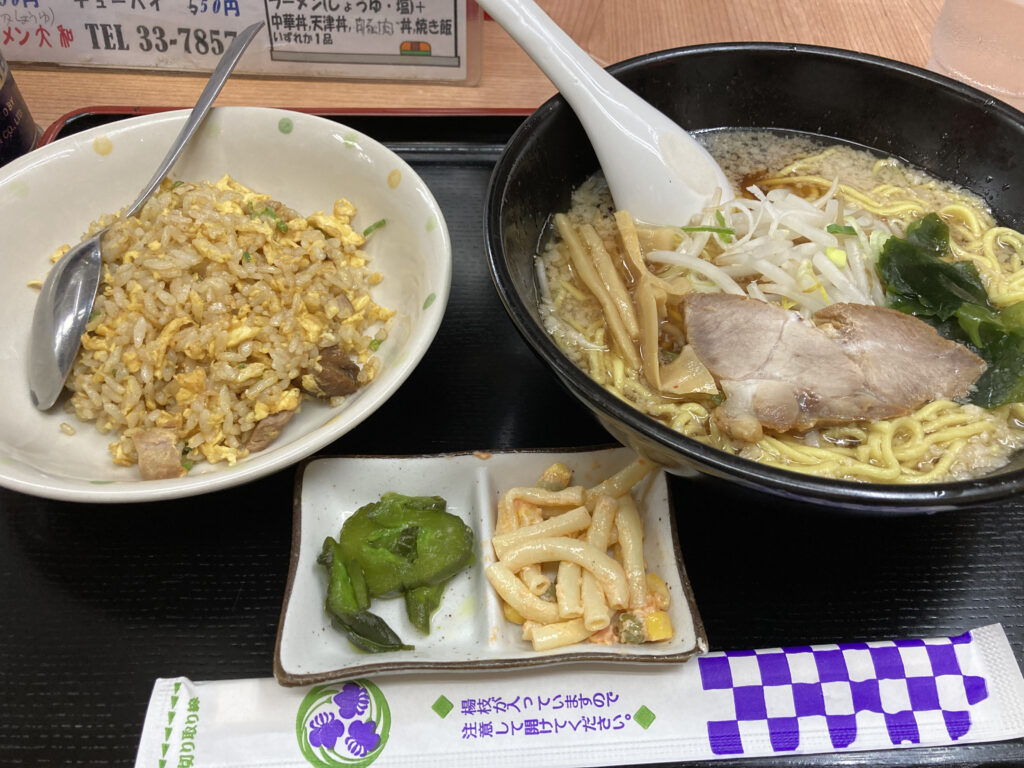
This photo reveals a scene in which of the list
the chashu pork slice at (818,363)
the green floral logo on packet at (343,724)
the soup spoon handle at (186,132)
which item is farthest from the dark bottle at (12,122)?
the chashu pork slice at (818,363)

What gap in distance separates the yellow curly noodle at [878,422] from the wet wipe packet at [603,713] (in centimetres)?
31

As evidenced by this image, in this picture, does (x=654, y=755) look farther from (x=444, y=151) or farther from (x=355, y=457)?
(x=444, y=151)

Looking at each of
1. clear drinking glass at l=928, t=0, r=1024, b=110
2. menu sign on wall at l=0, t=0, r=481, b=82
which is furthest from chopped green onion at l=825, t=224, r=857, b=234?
clear drinking glass at l=928, t=0, r=1024, b=110

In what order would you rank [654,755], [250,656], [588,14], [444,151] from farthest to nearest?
[588,14]
[444,151]
[250,656]
[654,755]

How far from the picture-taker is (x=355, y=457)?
4.30ft

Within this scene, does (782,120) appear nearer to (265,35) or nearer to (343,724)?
(265,35)

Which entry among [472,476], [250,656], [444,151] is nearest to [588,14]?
[444,151]

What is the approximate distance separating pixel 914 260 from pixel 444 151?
1.13 meters

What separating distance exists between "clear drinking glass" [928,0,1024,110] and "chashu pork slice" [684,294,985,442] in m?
1.38

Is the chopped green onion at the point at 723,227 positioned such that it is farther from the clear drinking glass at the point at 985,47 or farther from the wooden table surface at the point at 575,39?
the clear drinking glass at the point at 985,47

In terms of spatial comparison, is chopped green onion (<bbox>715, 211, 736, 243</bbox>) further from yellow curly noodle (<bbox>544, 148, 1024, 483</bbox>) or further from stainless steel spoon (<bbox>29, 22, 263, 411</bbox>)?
stainless steel spoon (<bbox>29, 22, 263, 411</bbox>)

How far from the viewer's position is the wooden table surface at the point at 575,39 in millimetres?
2064

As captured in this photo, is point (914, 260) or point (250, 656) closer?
point (250, 656)

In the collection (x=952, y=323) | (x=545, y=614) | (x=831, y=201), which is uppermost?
(x=831, y=201)
